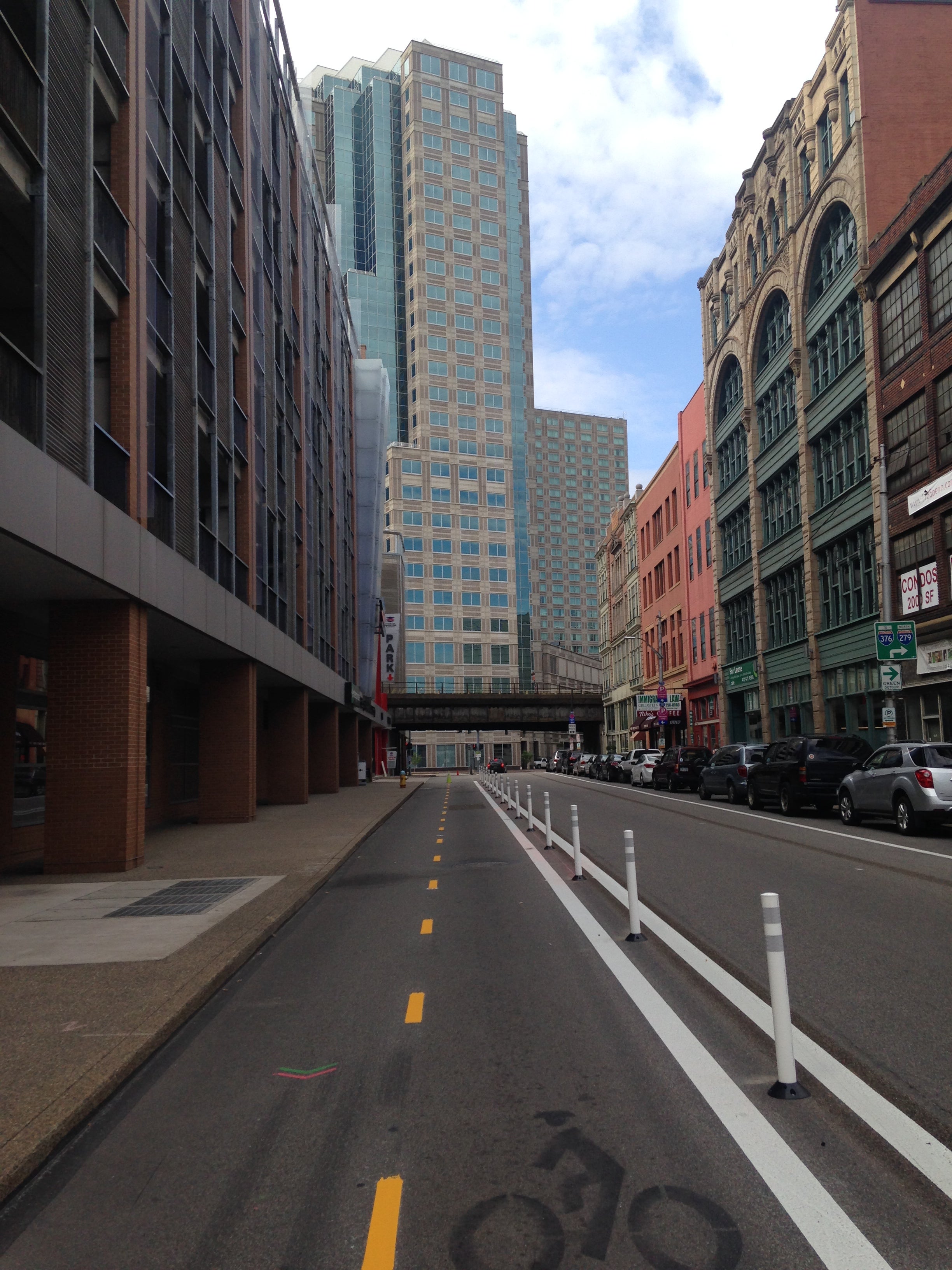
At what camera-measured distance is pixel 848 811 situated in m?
20.2

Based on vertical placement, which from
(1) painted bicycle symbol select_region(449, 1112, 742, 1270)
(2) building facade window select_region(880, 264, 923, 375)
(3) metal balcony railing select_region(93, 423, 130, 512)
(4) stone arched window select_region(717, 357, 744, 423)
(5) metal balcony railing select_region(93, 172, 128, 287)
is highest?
(4) stone arched window select_region(717, 357, 744, 423)

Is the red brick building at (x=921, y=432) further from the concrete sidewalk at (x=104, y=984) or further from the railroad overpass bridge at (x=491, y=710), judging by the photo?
the railroad overpass bridge at (x=491, y=710)

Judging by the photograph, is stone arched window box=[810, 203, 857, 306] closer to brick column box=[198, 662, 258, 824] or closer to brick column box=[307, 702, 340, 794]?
brick column box=[307, 702, 340, 794]

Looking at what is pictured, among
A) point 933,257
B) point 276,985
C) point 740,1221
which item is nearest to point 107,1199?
point 740,1221

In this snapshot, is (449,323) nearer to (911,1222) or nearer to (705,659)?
(705,659)

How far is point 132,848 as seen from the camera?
1419cm

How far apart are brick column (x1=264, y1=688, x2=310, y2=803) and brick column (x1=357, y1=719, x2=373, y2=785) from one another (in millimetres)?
19682

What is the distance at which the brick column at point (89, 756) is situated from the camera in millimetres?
13875

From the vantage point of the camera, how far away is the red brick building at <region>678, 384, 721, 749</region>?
2176 inches

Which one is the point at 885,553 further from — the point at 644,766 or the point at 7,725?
the point at 7,725

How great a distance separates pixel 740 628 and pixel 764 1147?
47.7m

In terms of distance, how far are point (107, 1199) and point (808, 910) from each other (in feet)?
24.2

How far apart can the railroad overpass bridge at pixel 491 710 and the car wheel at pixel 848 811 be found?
5891cm

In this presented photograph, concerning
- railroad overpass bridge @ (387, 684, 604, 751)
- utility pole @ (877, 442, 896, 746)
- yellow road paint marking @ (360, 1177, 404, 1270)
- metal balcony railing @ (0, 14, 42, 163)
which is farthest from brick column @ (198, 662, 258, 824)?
railroad overpass bridge @ (387, 684, 604, 751)
